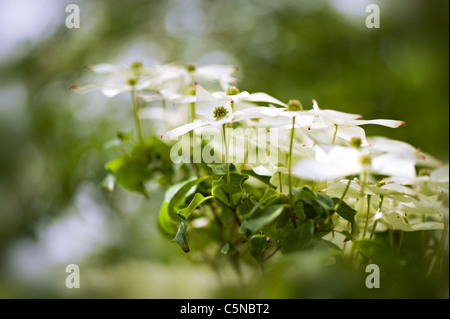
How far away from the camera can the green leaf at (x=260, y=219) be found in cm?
23

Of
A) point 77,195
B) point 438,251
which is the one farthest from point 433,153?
point 77,195

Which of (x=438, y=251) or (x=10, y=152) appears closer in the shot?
(x=438, y=251)

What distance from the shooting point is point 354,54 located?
4.68ft

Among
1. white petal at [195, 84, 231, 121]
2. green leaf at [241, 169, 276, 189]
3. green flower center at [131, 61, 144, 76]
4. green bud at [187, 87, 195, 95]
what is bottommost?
green leaf at [241, 169, 276, 189]

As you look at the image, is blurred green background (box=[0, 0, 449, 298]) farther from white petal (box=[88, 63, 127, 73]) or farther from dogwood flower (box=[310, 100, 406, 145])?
dogwood flower (box=[310, 100, 406, 145])

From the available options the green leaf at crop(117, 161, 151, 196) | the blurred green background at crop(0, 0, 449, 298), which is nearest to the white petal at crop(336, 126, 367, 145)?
the green leaf at crop(117, 161, 151, 196)

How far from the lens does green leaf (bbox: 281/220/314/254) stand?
0.79ft

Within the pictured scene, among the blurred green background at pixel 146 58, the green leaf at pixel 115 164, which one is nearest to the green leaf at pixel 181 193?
the green leaf at pixel 115 164

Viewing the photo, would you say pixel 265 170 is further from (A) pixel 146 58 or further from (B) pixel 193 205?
(A) pixel 146 58

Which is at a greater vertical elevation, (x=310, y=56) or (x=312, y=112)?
(x=310, y=56)

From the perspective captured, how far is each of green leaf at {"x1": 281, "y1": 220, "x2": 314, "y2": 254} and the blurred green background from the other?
0.93 metres

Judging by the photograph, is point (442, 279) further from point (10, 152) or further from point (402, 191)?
point (10, 152)

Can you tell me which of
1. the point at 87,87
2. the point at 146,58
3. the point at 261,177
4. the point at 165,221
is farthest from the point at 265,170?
the point at 146,58
